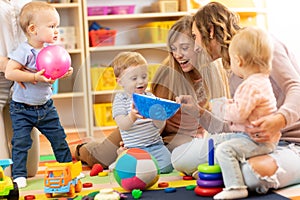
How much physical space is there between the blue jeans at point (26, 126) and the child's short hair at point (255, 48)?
2.40 feet

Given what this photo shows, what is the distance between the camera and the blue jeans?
197 centimetres

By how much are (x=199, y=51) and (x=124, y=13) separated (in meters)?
1.88

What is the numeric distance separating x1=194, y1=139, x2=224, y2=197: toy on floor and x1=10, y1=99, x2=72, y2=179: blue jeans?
0.63m

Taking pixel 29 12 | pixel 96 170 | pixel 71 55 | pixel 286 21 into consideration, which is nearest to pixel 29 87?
pixel 29 12

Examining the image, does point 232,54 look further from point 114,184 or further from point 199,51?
point 114,184

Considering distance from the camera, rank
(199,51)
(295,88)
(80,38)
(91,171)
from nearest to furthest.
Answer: (295,88) < (199,51) < (91,171) < (80,38)

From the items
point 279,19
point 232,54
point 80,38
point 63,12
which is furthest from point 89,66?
point 279,19

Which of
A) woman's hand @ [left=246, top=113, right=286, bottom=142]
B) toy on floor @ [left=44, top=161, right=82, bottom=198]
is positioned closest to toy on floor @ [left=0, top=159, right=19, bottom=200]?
toy on floor @ [left=44, top=161, right=82, bottom=198]

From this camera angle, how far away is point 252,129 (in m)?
1.57

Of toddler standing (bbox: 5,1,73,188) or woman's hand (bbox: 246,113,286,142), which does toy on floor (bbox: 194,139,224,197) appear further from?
toddler standing (bbox: 5,1,73,188)

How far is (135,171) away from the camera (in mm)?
1660

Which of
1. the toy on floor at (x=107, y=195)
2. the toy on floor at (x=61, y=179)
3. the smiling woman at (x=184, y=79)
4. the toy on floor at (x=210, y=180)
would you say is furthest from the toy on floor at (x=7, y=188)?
the toy on floor at (x=210, y=180)

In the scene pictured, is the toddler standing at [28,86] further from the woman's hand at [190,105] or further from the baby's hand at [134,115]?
the woman's hand at [190,105]

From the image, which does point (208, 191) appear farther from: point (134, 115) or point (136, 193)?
point (134, 115)
